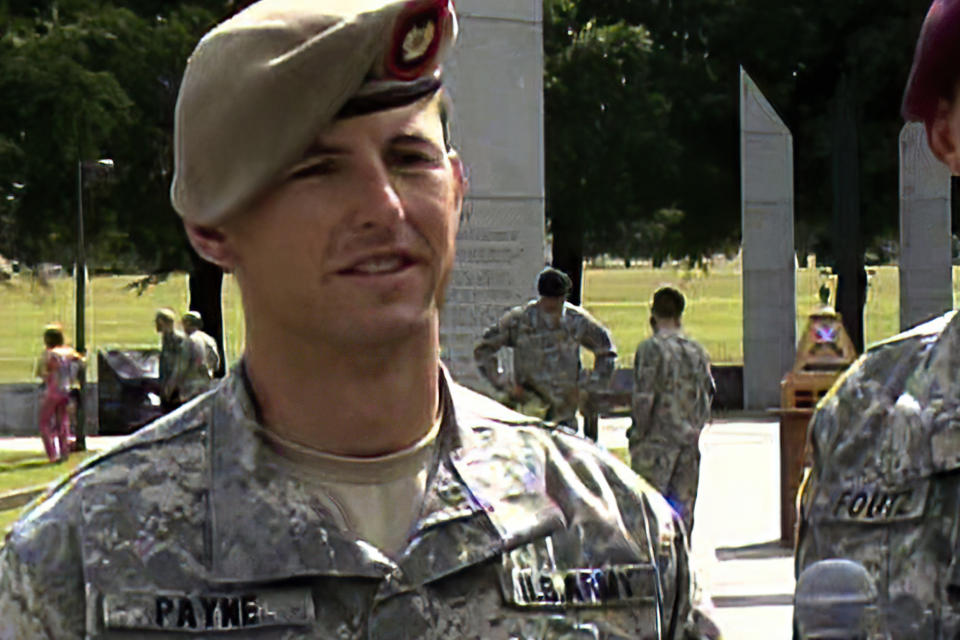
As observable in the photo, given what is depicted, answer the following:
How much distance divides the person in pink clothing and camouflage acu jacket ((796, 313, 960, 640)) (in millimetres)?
22497

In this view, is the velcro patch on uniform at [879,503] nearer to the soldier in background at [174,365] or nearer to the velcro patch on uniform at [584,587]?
the velcro patch on uniform at [584,587]

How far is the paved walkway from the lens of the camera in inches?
551

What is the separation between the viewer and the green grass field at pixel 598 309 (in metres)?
67.6

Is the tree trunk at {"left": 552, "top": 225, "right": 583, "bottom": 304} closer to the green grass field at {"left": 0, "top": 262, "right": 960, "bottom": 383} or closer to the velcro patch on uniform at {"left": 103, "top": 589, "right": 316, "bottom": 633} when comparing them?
the green grass field at {"left": 0, "top": 262, "right": 960, "bottom": 383}

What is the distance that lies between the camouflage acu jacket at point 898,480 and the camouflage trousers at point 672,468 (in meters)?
11.1

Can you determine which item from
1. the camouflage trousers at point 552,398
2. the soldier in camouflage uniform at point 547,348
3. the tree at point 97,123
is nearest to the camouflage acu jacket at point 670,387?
the soldier in camouflage uniform at point 547,348

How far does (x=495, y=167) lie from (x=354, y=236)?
13.7m

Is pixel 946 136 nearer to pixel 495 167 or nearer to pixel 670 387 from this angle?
pixel 670 387

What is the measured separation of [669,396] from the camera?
15.1 metres


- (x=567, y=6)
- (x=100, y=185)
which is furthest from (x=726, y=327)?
(x=100, y=185)

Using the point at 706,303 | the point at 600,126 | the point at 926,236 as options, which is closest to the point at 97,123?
the point at 926,236

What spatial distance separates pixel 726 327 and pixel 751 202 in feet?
171

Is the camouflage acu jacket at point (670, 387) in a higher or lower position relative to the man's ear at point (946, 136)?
lower

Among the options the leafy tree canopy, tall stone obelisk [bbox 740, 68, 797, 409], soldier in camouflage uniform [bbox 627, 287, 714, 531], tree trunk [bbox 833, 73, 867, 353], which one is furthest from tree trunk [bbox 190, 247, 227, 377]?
soldier in camouflage uniform [bbox 627, 287, 714, 531]
